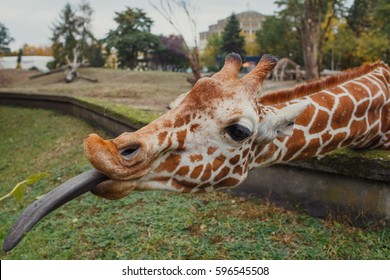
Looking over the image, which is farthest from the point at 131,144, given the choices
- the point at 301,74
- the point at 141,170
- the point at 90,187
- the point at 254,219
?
the point at 301,74

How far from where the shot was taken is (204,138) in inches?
78.8

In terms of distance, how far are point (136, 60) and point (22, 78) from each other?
25.0ft

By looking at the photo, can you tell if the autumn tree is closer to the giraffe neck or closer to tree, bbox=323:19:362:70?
tree, bbox=323:19:362:70

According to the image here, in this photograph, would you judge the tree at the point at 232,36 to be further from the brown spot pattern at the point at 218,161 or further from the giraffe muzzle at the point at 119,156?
the giraffe muzzle at the point at 119,156

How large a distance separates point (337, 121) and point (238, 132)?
106cm

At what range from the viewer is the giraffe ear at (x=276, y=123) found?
2068 mm

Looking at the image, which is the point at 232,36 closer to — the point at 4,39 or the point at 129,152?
the point at 4,39

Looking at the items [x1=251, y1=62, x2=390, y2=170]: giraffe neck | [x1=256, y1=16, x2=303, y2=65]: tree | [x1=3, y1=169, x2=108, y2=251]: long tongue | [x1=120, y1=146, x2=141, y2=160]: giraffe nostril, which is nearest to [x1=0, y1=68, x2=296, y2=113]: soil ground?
[x1=256, y1=16, x2=303, y2=65]: tree

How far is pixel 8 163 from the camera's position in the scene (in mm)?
7242

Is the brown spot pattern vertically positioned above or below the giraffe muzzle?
below

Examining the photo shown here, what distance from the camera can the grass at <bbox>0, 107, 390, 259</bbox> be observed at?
3.05m

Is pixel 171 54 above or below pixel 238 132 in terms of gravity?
above

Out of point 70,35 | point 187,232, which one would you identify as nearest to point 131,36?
point 70,35

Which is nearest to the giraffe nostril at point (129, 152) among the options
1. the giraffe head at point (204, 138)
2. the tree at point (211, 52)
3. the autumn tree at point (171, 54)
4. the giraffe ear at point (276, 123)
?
the giraffe head at point (204, 138)
